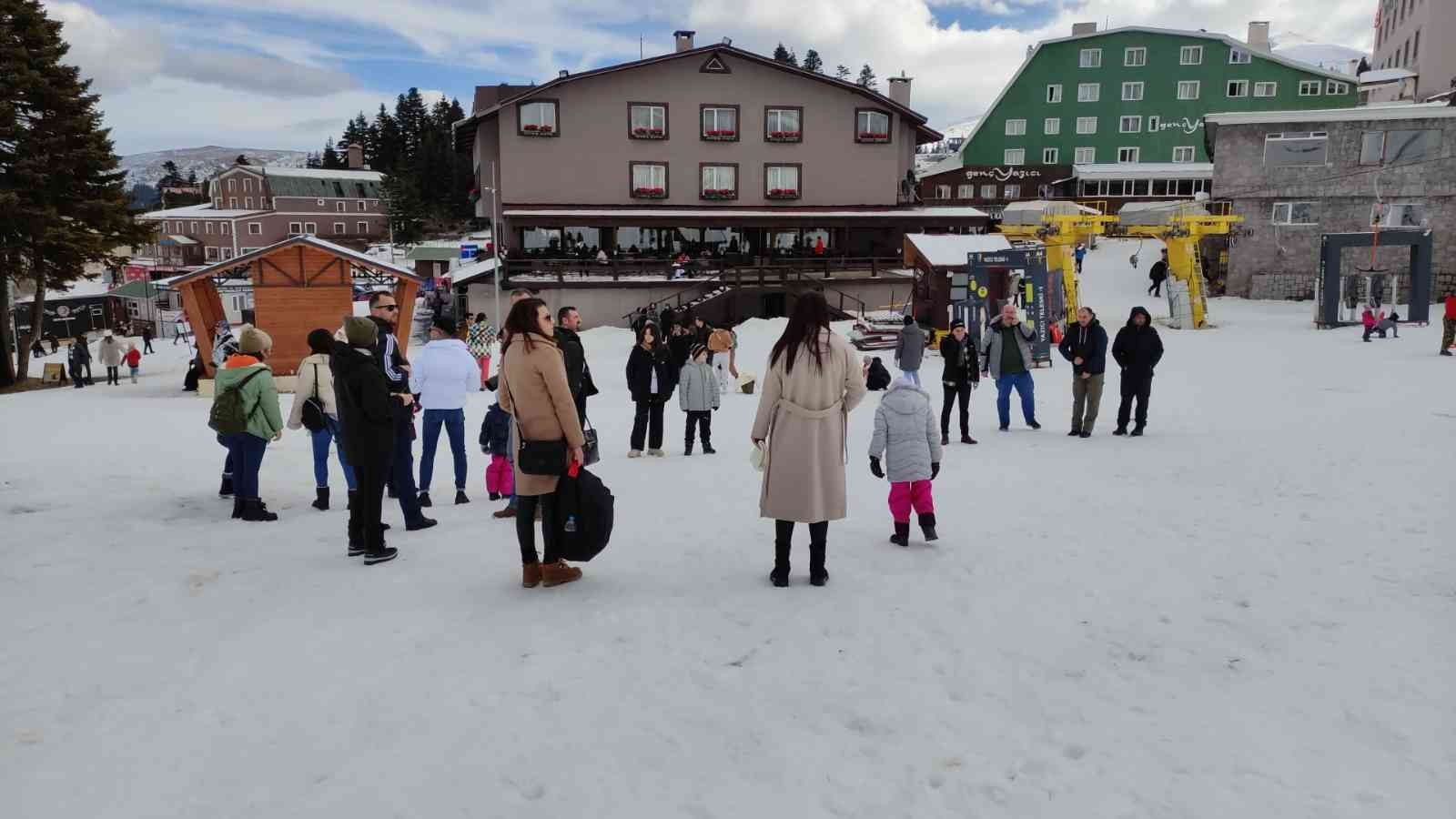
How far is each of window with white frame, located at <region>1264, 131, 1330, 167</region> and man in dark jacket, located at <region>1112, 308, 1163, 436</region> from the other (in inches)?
995

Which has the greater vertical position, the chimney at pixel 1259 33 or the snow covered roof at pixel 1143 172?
the chimney at pixel 1259 33

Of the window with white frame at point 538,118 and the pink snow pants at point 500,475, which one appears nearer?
the pink snow pants at point 500,475

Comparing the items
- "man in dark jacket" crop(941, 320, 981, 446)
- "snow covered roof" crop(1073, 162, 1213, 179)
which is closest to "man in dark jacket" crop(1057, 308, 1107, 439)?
"man in dark jacket" crop(941, 320, 981, 446)

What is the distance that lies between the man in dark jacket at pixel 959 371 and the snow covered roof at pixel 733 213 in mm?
26253

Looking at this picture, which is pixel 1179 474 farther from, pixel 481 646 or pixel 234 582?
pixel 234 582

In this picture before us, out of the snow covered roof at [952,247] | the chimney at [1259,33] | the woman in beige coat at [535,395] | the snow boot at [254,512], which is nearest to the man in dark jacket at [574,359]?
the woman in beige coat at [535,395]

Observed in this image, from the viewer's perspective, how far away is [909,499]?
678 cm

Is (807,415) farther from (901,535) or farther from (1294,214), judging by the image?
(1294,214)

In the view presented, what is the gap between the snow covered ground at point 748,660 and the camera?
3.44 m

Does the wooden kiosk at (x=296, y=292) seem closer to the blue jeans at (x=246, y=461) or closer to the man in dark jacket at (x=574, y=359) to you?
the blue jeans at (x=246, y=461)

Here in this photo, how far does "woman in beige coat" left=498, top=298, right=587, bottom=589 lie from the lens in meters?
5.14

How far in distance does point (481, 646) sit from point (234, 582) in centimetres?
221

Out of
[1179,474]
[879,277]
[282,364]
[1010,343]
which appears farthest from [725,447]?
[879,277]

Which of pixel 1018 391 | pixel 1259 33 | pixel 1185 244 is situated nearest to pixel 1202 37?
pixel 1259 33
